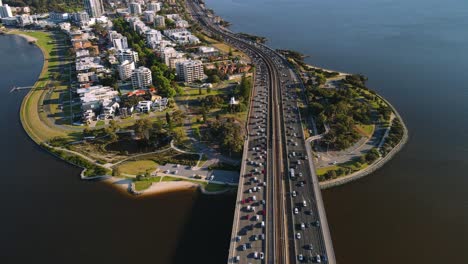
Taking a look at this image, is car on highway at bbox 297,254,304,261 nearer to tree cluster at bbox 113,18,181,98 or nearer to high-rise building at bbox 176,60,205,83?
tree cluster at bbox 113,18,181,98

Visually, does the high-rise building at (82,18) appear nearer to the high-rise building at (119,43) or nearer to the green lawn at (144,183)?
the high-rise building at (119,43)

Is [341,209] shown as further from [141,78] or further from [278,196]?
[141,78]

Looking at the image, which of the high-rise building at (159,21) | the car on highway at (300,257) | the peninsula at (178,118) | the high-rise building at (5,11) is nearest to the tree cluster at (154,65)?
the peninsula at (178,118)

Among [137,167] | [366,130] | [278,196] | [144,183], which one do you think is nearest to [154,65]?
[137,167]

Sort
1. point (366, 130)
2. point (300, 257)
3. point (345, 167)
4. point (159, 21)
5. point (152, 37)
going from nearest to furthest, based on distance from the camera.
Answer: point (300, 257) < point (345, 167) < point (366, 130) < point (152, 37) < point (159, 21)

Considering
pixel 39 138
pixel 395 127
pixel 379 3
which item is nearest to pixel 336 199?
pixel 395 127

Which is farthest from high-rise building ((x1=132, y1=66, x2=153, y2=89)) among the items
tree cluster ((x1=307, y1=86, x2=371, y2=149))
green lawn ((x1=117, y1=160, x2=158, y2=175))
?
tree cluster ((x1=307, y1=86, x2=371, y2=149))
